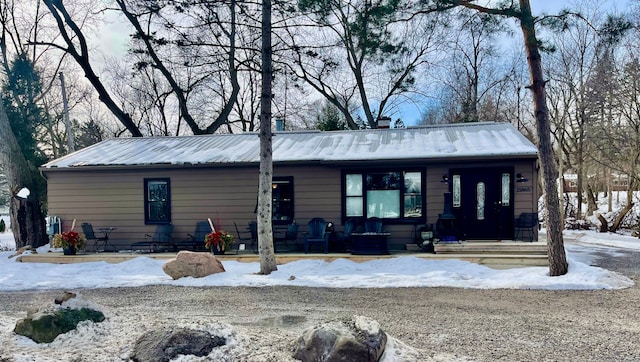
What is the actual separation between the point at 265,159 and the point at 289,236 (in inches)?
111

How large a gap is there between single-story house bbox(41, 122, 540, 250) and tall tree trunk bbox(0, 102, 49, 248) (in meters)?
1.65

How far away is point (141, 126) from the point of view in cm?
2608

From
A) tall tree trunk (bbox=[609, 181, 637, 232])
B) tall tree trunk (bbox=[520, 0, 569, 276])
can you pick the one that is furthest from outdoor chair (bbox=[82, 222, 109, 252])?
tall tree trunk (bbox=[609, 181, 637, 232])

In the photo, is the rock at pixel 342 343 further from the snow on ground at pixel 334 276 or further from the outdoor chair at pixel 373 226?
the outdoor chair at pixel 373 226

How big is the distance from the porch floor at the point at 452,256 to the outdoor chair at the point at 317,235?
18.1 inches

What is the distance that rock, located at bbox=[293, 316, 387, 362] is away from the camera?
3.05m

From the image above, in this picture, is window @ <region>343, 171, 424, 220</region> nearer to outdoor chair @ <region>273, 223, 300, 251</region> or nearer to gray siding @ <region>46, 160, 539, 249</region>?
gray siding @ <region>46, 160, 539, 249</region>

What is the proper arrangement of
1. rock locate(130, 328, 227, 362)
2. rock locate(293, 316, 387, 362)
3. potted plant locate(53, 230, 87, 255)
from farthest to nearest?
potted plant locate(53, 230, 87, 255) < rock locate(130, 328, 227, 362) < rock locate(293, 316, 387, 362)

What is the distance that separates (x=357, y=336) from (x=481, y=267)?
4946 mm

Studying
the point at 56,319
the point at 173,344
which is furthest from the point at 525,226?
the point at 56,319

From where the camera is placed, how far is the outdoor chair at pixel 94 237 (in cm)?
990

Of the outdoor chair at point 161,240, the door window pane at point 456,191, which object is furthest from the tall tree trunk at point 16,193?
the door window pane at point 456,191

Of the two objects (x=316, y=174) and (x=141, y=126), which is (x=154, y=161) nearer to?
(x=316, y=174)

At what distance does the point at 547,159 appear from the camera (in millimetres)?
6617
